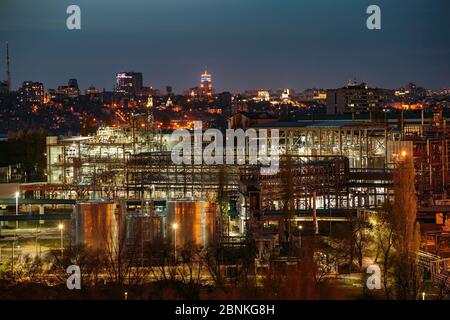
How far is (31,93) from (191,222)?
176ft

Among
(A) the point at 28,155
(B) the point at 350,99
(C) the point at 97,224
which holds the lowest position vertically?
(C) the point at 97,224

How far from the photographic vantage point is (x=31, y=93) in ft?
207

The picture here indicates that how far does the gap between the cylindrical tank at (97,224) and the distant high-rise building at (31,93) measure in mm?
49191

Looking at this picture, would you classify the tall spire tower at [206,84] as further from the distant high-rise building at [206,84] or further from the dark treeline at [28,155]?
the dark treeline at [28,155]

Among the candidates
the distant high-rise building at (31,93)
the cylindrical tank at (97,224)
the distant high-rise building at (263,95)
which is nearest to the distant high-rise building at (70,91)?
the distant high-rise building at (31,93)

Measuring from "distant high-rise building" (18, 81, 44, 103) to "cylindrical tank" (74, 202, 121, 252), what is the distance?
4919 centimetres

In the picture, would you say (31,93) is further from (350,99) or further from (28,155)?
(28,155)

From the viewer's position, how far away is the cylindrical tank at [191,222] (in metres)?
11.7

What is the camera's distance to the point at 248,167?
15.6 m

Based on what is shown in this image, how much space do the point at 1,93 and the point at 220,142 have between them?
38.8 meters

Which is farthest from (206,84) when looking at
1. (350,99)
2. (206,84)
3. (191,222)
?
(191,222)

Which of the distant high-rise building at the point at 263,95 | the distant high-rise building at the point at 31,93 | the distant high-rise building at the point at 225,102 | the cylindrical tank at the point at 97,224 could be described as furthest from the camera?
the distant high-rise building at the point at 263,95
